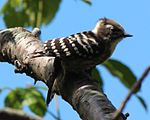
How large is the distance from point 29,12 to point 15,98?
0.64 metres

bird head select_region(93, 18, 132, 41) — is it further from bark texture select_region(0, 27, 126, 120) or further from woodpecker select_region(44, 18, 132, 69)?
bark texture select_region(0, 27, 126, 120)

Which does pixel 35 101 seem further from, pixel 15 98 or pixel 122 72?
pixel 122 72

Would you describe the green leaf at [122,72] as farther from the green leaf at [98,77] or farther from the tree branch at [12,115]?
the tree branch at [12,115]

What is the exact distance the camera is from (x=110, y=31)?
156 inches

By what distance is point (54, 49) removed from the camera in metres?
3.29

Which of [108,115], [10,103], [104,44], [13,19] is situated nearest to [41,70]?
[13,19]

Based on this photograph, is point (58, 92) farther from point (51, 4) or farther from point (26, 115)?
point (26, 115)

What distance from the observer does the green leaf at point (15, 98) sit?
2389mm

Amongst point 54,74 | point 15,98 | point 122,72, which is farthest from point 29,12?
point 122,72

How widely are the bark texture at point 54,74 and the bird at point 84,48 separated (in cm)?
9

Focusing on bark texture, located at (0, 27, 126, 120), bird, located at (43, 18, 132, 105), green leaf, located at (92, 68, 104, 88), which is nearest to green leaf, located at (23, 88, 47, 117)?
bark texture, located at (0, 27, 126, 120)

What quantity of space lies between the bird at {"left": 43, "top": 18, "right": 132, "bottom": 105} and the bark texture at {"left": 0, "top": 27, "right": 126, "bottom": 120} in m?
0.09

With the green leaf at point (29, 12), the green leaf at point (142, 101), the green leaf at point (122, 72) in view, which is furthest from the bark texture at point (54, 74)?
the green leaf at point (29, 12)

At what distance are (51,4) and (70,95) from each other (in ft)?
1.99
